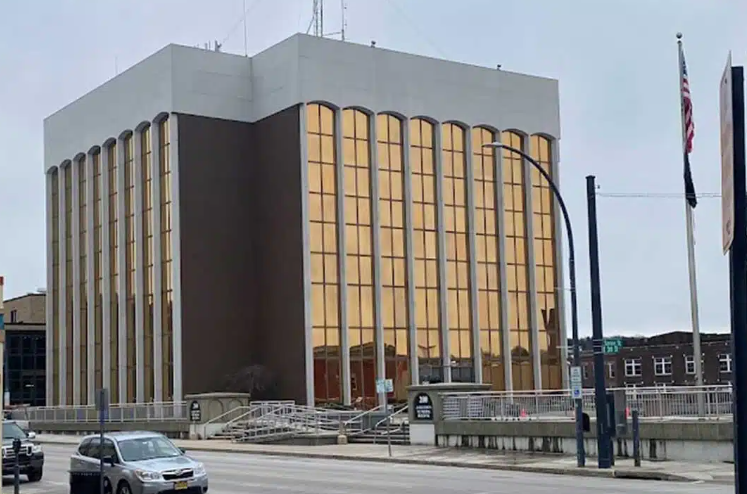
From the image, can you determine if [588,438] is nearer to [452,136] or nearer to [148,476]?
[148,476]

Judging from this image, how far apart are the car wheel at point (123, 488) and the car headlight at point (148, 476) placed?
0.40 m

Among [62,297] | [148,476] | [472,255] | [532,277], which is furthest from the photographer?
[62,297]

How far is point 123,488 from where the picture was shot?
2197cm

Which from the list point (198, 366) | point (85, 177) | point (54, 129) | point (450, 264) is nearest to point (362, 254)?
point (450, 264)

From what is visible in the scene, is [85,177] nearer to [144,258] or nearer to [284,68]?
[144,258]

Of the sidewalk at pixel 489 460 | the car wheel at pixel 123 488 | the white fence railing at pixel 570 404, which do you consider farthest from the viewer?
the white fence railing at pixel 570 404

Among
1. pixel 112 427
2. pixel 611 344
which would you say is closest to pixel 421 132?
pixel 112 427

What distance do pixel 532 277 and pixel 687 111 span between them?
4049cm

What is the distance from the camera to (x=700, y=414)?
95.6 feet

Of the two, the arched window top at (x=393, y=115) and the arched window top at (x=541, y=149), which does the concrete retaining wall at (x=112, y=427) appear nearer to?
the arched window top at (x=393, y=115)

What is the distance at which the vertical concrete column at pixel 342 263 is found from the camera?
204 ft

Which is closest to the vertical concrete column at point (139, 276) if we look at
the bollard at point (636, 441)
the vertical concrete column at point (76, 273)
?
the vertical concrete column at point (76, 273)

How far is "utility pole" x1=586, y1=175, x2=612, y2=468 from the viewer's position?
91.9 feet

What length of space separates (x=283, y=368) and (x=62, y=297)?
2197 centimetres
